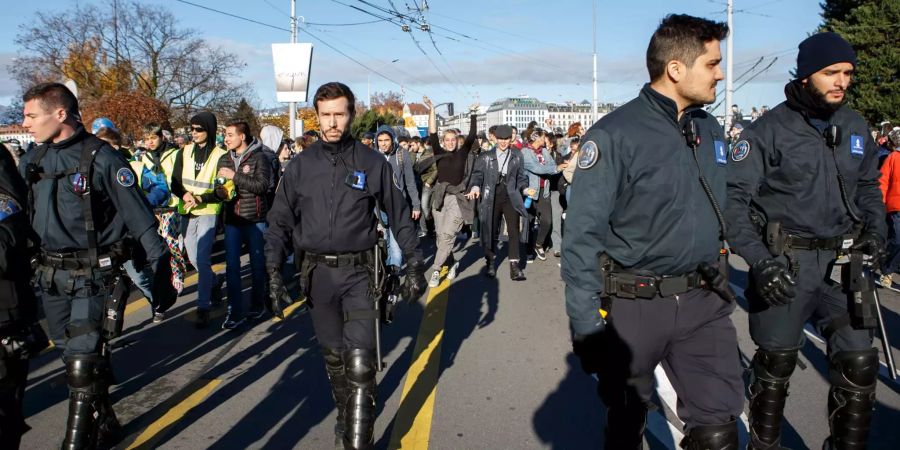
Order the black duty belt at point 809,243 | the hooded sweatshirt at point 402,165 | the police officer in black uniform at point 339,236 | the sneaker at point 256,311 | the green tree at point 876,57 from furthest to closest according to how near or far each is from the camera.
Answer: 1. the green tree at point 876,57
2. the hooded sweatshirt at point 402,165
3. the sneaker at point 256,311
4. the police officer in black uniform at point 339,236
5. the black duty belt at point 809,243

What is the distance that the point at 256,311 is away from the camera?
6.85 m

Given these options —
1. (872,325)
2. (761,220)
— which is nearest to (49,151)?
(761,220)

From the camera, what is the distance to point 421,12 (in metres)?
18.5

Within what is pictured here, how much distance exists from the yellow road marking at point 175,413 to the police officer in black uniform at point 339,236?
3.96ft

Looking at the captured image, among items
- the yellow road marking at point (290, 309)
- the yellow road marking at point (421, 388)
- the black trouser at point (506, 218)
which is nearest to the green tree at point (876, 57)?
the black trouser at point (506, 218)

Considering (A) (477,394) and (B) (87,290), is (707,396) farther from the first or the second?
(B) (87,290)

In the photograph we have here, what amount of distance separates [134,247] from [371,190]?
1343 mm

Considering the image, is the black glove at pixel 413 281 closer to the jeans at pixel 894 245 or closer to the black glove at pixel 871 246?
the black glove at pixel 871 246

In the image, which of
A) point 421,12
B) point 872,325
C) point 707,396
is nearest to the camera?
point 707,396

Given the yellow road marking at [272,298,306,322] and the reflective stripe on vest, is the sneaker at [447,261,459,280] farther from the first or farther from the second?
the reflective stripe on vest

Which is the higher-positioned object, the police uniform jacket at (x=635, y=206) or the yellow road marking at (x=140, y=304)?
the police uniform jacket at (x=635, y=206)

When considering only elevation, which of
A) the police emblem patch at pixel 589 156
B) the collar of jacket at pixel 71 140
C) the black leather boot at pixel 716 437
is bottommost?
the black leather boot at pixel 716 437

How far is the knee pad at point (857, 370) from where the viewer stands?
3.29 metres

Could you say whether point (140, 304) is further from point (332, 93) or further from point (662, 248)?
point (662, 248)
